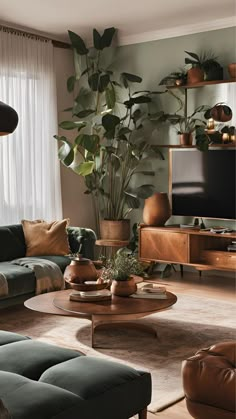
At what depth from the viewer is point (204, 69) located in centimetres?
671

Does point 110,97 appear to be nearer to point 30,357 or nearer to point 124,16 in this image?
point 124,16

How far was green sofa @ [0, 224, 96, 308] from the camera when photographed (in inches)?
210

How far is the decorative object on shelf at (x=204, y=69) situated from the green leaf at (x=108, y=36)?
91 cm

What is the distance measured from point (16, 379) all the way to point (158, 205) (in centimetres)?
450

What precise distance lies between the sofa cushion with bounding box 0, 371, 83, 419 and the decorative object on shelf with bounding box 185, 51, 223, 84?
4.77 metres

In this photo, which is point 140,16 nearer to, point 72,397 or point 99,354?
point 99,354

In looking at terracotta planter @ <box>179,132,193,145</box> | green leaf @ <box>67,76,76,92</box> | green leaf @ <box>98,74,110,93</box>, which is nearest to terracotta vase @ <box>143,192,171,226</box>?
terracotta planter @ <box>179,132,193,145</box>

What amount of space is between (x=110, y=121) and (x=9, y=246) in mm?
1871

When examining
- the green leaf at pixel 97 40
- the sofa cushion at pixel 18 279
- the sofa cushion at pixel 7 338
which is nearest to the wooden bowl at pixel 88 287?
the sofa cushion at pixel 18 279

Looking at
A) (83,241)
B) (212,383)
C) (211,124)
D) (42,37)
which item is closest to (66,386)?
(212,383)

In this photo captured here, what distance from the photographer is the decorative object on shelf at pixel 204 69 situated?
6656mm

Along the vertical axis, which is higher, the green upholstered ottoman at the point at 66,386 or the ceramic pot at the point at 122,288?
the ceramic pot at the point at 122,288

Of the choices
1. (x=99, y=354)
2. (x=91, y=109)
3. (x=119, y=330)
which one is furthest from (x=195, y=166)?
(x=99, y=354)

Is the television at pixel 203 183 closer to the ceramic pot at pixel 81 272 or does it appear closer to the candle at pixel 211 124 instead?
the candle at pixel 211 124
